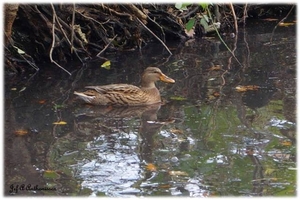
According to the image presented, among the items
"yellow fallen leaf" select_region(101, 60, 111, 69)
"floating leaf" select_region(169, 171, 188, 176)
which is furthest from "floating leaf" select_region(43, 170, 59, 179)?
"yellow fallen leaf" select_region(101, 60, 111, 69)

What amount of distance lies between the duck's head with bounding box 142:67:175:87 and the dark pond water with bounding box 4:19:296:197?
15cm

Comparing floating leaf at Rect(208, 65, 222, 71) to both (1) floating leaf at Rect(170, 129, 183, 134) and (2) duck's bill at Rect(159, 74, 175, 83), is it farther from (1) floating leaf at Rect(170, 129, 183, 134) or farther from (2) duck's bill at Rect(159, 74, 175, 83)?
(1) floating leaf at Rect(170, 129, 183, 134)

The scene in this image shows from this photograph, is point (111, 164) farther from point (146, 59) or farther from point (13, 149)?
point (146, 59)

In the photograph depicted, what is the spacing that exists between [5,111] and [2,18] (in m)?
1.62

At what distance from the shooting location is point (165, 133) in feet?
24.0

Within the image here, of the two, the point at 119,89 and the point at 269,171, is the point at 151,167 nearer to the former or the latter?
the point at 269,171

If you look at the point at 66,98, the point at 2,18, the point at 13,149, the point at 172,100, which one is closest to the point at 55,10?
the point at 2,18

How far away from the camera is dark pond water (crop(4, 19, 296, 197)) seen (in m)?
5.99

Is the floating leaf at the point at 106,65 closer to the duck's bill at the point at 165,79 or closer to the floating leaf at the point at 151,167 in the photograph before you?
the duck's bill at the point at 165,79

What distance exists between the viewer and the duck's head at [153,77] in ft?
29.9

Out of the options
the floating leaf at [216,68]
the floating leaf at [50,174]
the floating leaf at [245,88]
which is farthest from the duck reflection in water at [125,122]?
the floating leaf at [216,68]

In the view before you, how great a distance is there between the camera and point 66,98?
8.78 meters

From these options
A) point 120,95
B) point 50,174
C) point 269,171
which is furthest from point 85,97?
point 269,171

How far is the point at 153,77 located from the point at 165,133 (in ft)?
6.34
